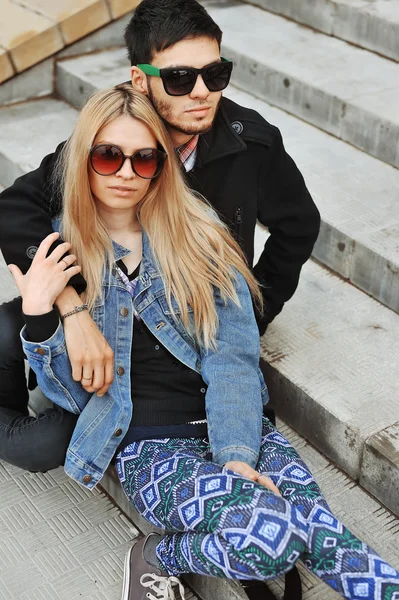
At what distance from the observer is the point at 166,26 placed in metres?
2.57

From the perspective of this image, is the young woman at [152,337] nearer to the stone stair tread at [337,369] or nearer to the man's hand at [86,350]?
the man's hand at [86,350]

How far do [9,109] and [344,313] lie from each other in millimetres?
2665

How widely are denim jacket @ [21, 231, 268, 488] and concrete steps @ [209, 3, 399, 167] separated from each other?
66.0 inches

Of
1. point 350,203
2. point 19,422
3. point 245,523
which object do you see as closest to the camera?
point 245,523

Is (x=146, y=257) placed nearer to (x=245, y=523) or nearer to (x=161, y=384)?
(x=161, y=384)

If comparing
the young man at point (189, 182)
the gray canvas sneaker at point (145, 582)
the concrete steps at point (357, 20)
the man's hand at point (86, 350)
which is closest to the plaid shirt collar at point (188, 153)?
the young man at point (189, 182)

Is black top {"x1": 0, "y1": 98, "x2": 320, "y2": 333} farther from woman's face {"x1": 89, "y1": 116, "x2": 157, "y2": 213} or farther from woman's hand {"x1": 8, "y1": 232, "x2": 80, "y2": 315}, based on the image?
woman's face {"x1": 89, "y1": 116, "x2": 157, "y2": 213}

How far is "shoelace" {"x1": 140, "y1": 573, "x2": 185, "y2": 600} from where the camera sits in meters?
2.40

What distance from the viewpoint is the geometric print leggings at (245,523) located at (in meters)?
2.04

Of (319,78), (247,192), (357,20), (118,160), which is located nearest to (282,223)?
(247,192)

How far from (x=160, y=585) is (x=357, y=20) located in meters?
3.30

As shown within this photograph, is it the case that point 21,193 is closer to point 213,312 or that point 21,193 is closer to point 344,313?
point 213,312

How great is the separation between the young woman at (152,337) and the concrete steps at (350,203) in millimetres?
857

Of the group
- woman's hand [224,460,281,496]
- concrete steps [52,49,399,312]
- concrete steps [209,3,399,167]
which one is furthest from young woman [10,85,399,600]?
concrete steps [209,3,399,167]
